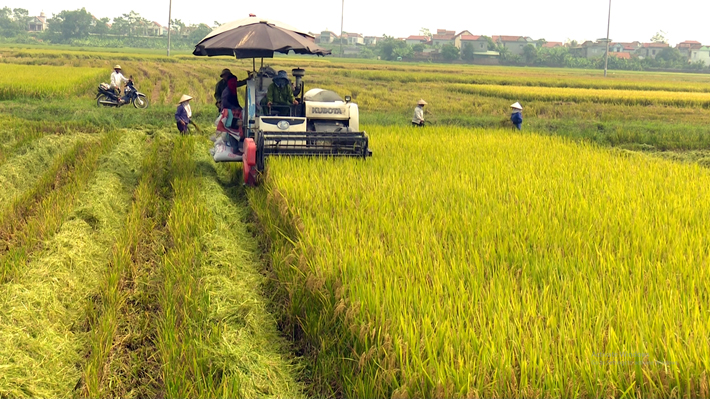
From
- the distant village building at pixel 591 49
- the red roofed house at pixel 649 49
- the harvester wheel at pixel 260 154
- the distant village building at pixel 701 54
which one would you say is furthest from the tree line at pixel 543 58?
the harvester wheel at pixel 260 154

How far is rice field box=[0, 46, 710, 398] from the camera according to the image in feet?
9.11

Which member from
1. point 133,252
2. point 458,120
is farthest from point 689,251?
point 458,120

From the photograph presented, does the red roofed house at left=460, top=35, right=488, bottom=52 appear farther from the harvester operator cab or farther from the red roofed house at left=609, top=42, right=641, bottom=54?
the harvester operator cab

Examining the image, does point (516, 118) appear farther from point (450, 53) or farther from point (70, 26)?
point (70, 26)

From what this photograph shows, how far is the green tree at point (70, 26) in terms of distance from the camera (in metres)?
109

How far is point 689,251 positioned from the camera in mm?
4105

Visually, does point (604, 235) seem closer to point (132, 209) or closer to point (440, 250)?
point (440, 250)

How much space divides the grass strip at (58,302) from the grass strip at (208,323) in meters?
0.56

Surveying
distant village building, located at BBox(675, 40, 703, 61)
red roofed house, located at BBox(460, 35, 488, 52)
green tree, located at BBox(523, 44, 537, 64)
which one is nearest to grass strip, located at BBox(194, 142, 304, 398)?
green tree, located at BBox(523, 44, 537, 64)

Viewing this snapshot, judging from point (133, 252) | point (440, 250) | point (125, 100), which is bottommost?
point (133, 252)

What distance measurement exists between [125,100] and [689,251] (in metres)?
17.3

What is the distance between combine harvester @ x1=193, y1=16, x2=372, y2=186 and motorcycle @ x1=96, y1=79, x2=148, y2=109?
34.3ft

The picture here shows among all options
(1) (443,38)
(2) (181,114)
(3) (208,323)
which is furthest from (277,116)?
(1) (443,38)

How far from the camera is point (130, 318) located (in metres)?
4.27
